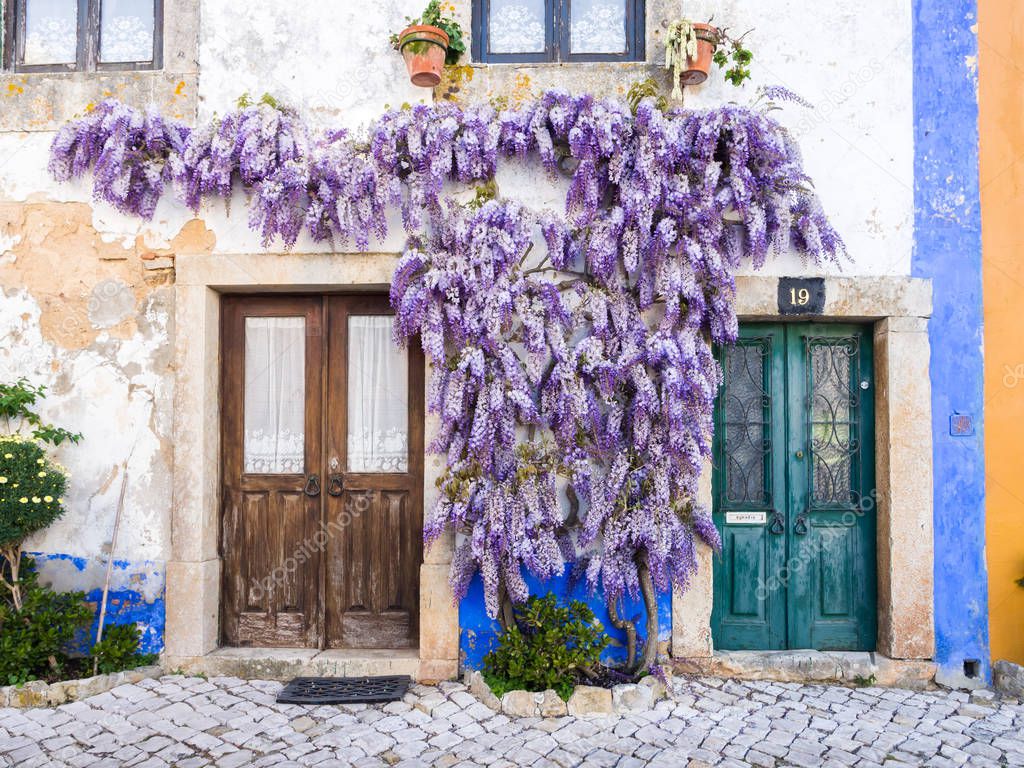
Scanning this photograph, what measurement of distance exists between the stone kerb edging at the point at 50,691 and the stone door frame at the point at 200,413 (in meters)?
0.41

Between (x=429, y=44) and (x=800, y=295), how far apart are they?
2.50 metres

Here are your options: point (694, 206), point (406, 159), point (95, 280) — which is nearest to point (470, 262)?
point (406, 159)

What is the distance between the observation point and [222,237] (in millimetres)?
4453

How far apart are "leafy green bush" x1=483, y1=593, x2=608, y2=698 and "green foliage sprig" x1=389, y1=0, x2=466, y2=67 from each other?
3088 millimetres

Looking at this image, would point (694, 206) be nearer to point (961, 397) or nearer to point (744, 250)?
point (744, 250)

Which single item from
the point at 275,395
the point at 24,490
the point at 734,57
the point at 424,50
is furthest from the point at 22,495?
the point at 734,57

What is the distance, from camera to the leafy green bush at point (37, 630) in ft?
13.0

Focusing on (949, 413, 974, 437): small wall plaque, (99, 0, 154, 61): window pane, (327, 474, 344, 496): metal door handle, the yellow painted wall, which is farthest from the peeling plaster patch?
the yellow painted wall

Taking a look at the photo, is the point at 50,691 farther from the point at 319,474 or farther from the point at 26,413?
the point at 319,474

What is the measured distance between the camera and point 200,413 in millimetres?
4395

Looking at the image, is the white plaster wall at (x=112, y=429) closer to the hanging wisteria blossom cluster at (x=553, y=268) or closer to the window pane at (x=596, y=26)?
the hanging wisteria blossom cluster at (x=553, y=268)

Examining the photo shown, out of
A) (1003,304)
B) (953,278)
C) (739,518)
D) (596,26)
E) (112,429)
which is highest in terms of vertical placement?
(596,26)

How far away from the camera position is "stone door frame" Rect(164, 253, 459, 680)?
14.2 feet

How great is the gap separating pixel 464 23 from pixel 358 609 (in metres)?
3.50
